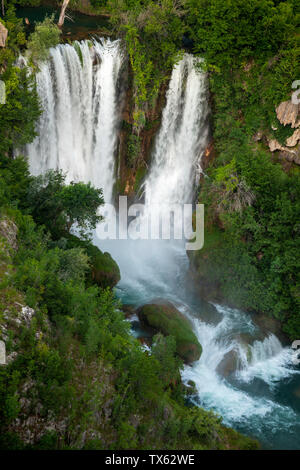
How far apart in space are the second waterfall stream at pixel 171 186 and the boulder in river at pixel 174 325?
67 cm

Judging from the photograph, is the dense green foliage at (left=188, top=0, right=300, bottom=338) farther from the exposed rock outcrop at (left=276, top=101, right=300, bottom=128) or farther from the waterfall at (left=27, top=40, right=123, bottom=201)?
the waterfall at (left=27, top=40, right=123, bottom=201)

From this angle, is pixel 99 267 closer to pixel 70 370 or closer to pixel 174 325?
pixel 174 325

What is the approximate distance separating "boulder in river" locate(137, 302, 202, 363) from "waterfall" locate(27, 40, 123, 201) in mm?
8224

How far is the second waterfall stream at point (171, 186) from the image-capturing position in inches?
624

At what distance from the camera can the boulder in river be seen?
1647 centimetres

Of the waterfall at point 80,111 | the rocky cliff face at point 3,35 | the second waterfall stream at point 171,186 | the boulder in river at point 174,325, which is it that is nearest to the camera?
the second waterfall stream at point 171,186

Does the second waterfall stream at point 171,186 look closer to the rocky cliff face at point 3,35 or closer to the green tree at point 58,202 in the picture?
the rocky cliff face at point 3,35

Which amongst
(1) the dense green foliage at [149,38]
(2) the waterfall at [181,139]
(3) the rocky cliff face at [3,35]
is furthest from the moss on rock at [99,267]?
(3) the rocky cliff face at [3,35]

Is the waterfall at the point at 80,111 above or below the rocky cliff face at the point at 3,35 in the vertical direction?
below

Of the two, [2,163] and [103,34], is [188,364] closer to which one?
[2,163]

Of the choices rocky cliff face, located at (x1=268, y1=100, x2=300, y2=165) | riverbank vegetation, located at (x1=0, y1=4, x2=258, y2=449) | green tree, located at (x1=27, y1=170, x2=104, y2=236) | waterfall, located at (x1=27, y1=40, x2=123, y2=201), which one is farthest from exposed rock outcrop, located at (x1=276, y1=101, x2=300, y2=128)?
riverbank vegetation, located at (x1=0, y1=4, x2=258, y2=449)

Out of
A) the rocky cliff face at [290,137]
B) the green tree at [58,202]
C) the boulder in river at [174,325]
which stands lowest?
the boulder in river at [174,325]

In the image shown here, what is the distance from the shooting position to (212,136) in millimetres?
23891

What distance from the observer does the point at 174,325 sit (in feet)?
55.5
